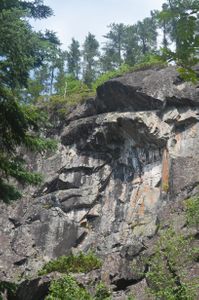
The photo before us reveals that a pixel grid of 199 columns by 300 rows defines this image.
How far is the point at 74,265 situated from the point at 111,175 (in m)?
8.05

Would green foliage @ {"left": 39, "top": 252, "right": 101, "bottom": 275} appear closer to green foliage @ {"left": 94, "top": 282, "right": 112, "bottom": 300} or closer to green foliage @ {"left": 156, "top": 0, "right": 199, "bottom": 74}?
green foliage @ {"left": 94, "top": 282, "right": 112, "bottom": 300}

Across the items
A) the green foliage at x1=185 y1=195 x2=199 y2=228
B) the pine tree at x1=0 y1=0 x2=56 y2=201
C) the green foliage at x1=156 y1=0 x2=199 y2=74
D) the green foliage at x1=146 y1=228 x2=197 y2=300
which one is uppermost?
the pine tree at x1=0 y1=0 x2=56 y2=201

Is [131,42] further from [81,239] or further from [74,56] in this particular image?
[81,239]

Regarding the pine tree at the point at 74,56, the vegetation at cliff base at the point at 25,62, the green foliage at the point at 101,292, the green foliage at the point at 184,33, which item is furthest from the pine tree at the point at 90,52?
the green foliage at the point at 184,33

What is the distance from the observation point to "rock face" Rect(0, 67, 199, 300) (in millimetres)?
25938

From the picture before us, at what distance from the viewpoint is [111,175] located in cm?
2902

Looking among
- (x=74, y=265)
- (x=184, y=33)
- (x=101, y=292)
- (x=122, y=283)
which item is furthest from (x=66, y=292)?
(x=184, y=33)

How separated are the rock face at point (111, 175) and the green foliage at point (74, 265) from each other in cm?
236

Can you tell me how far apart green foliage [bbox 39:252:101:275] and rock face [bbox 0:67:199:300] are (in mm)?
2359

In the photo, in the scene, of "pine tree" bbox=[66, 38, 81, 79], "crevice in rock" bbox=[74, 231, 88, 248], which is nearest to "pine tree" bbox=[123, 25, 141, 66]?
"pine tree" bbox=[66, 38, 81, 79]

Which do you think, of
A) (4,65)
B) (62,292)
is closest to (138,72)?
(62,292)

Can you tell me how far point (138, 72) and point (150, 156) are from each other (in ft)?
22.0

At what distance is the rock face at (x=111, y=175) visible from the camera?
85.1 ft

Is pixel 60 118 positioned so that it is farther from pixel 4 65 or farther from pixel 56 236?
pixel 4 65
